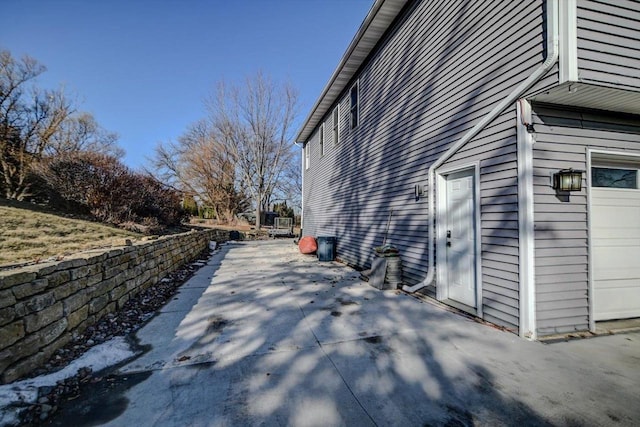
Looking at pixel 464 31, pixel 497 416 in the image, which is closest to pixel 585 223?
pixel 497 416

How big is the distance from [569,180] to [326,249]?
20.9 ft

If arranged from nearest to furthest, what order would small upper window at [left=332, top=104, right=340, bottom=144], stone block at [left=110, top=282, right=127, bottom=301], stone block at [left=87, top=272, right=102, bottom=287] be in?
stone block at [left=87, top=272, right=102, bottom=287] < stone block at [left=110, top=282, right=127, bottom=301] < small upper window at [left=332, top=104, right=340, bottom=144]

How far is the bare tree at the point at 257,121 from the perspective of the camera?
1831cm

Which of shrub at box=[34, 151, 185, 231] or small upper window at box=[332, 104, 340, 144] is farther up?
small upper window at box=[332, 104, 340, 144]

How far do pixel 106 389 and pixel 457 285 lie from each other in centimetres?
411

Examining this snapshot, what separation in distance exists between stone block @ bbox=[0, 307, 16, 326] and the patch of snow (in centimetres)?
42

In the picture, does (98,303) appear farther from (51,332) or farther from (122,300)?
(51,332)

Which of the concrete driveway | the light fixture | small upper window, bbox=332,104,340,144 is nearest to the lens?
the concrete driveway

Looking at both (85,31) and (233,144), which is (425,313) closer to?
(85,31)

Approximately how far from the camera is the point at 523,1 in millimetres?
3133

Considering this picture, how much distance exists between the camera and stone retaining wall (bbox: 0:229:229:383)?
2.09 meters

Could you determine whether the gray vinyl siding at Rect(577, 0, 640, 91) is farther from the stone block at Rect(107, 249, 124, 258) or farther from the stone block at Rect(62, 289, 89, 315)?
the stone block at Rect(107, 249, 124, 258)

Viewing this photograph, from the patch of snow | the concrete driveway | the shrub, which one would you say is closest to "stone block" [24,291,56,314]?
the patch of snow

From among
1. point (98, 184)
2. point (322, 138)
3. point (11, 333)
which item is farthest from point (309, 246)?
point (11, 333)
